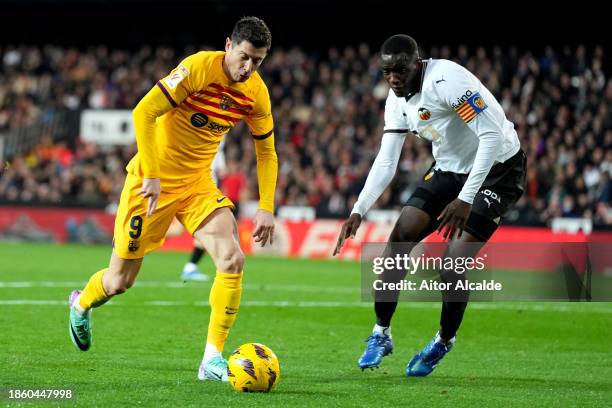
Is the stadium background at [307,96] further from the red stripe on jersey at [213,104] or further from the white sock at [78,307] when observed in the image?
the red stripe on jersey at [213,104]

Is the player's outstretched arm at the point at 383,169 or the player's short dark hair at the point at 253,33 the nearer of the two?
the player's short dark hair at the point at 253,33

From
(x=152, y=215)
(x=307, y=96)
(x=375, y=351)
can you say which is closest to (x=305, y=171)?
(x=307, y=96)

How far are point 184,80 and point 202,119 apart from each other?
0.41m

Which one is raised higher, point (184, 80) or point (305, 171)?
point (184, 80)

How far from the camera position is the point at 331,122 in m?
25.7

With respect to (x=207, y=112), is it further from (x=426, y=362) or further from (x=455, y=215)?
(x=426, y=362)

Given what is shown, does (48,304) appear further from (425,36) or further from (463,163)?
(425,36)

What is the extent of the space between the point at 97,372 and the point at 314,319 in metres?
4.32

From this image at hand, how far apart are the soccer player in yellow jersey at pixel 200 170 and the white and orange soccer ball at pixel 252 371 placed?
236 mm

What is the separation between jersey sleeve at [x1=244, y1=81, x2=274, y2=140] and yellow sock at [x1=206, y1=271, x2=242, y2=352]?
3.55 feet

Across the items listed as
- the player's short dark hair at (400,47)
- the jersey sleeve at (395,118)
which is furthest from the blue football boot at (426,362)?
the player's short dark hair at (400,47)

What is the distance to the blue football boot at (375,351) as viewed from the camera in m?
7.31

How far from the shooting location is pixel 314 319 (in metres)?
11.0

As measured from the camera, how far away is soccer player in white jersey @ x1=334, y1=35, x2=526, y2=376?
7.13 metres
